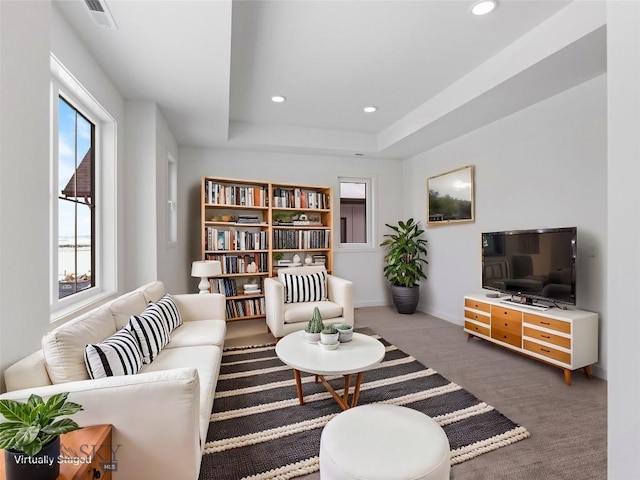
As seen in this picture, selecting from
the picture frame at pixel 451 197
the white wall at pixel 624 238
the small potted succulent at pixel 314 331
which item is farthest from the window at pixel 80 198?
the picture frame at pixel 451 197

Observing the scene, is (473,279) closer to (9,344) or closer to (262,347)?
(262,347)

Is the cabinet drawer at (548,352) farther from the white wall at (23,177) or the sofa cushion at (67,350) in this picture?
the white wall at (23,177)

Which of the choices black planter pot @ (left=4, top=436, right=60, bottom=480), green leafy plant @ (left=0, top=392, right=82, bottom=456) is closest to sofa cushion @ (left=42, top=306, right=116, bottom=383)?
green leafy plant @ (left=0, top=392, right=82, bottom=456)

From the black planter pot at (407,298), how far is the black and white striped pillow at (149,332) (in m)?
3.28

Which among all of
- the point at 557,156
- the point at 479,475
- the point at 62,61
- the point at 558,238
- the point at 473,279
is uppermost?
the point at 62,61

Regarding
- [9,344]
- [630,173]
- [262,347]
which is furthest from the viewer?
[262,347]

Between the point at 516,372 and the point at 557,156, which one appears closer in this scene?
the point at 516,372

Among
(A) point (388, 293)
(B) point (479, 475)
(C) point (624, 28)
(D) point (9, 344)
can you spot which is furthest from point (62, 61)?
(A) point (388, 293)

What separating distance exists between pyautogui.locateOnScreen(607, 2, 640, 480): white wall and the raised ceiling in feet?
5.16

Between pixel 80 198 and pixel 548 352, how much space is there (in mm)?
3801

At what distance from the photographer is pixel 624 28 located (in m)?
0.82

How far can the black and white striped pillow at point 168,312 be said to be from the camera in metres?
2.26

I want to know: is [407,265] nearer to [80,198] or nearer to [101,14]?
[80,198]

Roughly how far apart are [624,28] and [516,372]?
2.61 m
